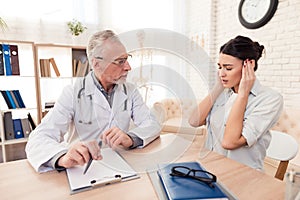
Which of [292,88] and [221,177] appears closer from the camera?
[221,177]

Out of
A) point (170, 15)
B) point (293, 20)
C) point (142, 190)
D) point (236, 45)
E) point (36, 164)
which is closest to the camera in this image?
point (142, 190)

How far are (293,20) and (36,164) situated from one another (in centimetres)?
273

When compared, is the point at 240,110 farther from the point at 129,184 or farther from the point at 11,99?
the point at 11,99

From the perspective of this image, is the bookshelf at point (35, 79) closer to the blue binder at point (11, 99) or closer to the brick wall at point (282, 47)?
the blue binder at point (11, 99)

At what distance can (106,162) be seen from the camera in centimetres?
77

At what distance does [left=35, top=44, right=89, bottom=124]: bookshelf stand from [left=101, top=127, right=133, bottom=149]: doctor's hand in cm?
163

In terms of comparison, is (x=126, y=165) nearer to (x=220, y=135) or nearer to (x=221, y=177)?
(x=221, y=177)

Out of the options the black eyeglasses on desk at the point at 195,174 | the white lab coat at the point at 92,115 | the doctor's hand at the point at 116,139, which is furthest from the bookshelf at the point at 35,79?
the black eyeglasses on desk at the point at 195,174

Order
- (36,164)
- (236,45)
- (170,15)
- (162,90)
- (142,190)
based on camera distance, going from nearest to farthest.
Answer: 1. (142,190)
2. (36,164)
3. (162,90)
4. (236,45)
5. (170,15)

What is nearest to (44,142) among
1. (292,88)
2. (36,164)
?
(36,164)

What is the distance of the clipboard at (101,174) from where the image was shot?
23.9 inches

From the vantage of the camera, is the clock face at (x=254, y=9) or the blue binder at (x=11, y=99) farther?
the clock face at (x=254, y=9)

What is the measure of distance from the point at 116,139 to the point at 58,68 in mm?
1913

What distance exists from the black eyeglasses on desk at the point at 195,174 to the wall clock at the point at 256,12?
8.37 ft
